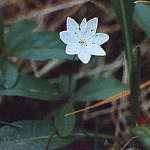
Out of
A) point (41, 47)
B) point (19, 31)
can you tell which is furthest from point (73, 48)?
point (19, 31)

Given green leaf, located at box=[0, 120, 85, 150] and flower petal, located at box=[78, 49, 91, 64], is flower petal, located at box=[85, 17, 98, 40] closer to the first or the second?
flower petal, located at box=[78, 49, 91, 64]

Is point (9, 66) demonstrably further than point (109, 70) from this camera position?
No

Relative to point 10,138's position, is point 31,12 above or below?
above

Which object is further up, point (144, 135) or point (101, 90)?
point (101, 90)

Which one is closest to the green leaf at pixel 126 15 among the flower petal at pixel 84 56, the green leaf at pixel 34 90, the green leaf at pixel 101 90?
the green leaf at pixel 101 90

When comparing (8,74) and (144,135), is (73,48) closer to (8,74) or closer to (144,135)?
(8,74)

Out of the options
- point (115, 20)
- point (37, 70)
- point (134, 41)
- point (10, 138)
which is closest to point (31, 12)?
point (37, 70)

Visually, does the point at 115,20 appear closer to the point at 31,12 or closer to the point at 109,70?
the point at 109,70
